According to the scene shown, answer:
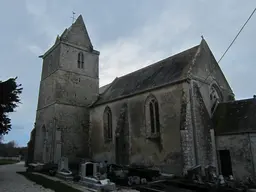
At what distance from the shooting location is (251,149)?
44.2 ft

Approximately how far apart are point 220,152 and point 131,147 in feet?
21.8

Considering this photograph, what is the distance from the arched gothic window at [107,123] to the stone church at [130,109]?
9 cm

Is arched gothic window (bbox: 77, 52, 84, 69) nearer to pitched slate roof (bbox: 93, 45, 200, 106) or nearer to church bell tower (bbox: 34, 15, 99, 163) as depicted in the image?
church bell tower (bbox: 34, 15, 99, 163)

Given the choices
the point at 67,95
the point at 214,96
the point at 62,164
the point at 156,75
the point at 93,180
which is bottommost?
the point at 93,180

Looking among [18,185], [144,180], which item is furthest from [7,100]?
[144,180]

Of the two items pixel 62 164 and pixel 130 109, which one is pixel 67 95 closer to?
pixel 130 109

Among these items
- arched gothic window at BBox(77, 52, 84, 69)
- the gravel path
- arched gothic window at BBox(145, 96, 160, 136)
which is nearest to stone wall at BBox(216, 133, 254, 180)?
arched gothic window at BBox(145, 96, 160, 136)

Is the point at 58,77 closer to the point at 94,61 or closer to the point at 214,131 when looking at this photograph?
the point at 94,61

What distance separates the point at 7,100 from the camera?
1239cm

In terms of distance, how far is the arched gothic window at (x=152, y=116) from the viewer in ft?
53.9

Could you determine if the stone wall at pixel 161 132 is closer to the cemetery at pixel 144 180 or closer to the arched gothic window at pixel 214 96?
the cemetery at pixel 144 180

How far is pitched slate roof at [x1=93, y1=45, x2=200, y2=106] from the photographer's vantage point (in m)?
16.6

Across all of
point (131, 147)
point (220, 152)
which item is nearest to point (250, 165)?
point (220, 152)

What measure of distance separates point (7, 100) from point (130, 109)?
9.32m
